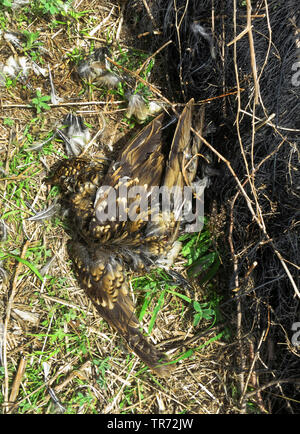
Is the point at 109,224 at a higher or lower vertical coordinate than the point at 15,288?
higher

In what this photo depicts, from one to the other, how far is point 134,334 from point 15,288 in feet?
3.01

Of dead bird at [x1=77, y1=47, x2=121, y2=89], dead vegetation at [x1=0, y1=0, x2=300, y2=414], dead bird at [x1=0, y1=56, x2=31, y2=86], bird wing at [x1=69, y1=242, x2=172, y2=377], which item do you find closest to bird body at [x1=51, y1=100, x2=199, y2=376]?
bird wing at [x1=69, y1=242, x2=172, y2=377]

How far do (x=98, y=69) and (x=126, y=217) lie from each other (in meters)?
1.21

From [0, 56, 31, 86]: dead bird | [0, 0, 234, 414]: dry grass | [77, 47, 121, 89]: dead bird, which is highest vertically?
[0, 56, 31, 86]: dead bird

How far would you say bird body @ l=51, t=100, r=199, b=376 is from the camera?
256 cm

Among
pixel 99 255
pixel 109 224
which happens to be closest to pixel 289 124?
pixel 109 224

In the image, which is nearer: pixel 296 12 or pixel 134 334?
pixel 296 12

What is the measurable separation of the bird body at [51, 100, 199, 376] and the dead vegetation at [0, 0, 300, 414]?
0.58 ft

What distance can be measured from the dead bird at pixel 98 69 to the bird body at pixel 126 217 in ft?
1.91

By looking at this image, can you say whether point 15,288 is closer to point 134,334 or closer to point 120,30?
point 134,334

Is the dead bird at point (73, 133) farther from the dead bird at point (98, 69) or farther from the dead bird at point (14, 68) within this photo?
the dead bird at point (14, 68)

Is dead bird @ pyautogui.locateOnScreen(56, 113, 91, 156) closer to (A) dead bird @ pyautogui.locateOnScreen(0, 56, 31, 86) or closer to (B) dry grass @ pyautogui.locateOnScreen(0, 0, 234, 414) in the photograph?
(B) dry grass @ pyautogui.locateOnScreen(0, 0, 234, 414)

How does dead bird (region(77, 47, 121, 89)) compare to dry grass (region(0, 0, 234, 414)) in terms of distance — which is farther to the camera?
dead bird (region(77, 47, 121, 89))

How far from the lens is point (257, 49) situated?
2.51m
